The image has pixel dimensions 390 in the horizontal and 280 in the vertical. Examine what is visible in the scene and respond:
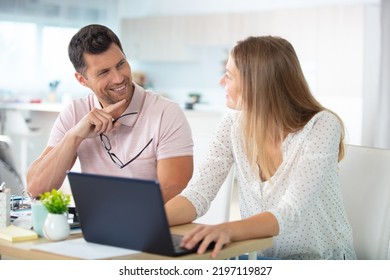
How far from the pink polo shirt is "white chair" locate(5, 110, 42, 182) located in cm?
531

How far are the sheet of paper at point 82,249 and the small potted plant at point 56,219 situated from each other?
0.03 meters

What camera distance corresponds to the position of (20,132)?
7793 mm

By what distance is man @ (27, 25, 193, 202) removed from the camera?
2.49m

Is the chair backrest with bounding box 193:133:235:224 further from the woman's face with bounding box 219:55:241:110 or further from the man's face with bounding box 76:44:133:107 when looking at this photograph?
the woman's face with bounding box 219:55:241:110

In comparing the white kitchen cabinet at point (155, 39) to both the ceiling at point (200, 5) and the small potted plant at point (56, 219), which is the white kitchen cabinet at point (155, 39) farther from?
the small potted plant at point (56, 219)

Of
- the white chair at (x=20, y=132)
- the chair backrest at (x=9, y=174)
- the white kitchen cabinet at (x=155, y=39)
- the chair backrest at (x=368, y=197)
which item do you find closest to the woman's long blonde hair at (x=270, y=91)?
the chair backrest at (x=368, y=197)

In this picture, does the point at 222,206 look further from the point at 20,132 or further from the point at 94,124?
the point at 20,132

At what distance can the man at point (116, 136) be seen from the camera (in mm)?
2490

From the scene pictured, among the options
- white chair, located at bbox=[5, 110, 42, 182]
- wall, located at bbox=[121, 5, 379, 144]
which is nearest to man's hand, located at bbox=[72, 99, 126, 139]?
wall, located at bbox=[121, 5, 379, 144]

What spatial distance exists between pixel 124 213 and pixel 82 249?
0.14 metres

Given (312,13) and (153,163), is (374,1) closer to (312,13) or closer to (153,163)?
(312,13)

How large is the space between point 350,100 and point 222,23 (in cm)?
204

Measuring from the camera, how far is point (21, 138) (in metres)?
8.06
